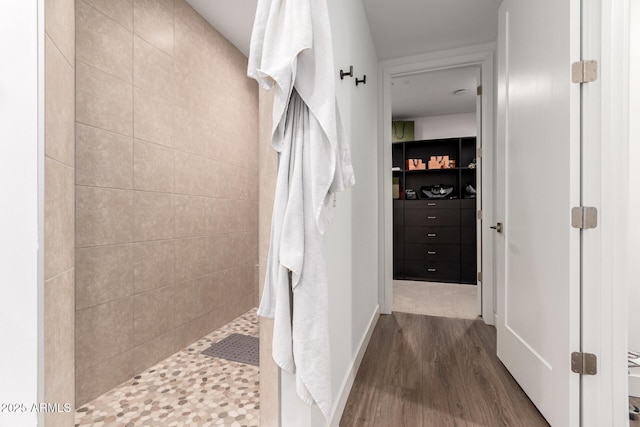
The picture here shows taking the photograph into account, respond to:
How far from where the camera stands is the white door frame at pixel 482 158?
8.79 feet

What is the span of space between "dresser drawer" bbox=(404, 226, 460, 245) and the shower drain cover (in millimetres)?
2970

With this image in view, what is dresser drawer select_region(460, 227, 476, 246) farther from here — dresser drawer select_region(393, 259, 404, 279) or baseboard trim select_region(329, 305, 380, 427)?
baseboard trim select_region(329, 305, 380, 427)

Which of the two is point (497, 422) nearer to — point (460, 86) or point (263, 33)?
point (263, 33)

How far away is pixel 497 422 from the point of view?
1400 mm

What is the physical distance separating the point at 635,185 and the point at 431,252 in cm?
294

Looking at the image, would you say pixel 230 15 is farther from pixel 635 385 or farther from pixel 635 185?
pixel 635 385

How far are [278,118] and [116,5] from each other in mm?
1523

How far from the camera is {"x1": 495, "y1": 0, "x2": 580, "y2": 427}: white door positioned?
4.12 feet

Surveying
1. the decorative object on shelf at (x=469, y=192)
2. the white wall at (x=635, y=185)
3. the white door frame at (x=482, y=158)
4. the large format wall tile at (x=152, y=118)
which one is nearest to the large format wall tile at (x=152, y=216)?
the large format wall tile at (x=152, y=118)

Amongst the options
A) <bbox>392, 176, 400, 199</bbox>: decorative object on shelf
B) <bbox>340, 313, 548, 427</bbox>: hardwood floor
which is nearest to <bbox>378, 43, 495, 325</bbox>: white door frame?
<bbox>340, 313, 548, 427</bbox>: hardwood floor

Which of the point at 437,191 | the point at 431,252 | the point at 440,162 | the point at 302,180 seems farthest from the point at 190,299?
the point at 440,162

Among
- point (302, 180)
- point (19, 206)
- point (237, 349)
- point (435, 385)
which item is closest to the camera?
point (19, 206)

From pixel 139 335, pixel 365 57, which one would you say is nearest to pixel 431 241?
pixel 365 57

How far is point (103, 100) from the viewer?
1.62 meters
